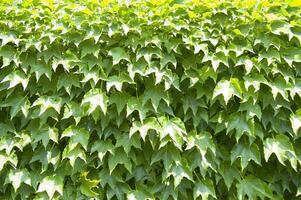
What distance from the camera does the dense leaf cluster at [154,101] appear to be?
2.79 metres

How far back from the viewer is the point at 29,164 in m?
2.95

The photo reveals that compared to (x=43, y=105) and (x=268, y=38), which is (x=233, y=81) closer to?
(x=268, y=38)

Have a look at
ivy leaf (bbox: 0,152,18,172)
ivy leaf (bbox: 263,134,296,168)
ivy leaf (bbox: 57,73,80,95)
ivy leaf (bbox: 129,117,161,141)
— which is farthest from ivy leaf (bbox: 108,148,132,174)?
ivy leaf (bbox: 263,134,296,168)

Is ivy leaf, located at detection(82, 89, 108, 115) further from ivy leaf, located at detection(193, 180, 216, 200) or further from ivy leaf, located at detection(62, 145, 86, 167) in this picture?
ivy leaf, located at detection(193, 180, 216, 200)

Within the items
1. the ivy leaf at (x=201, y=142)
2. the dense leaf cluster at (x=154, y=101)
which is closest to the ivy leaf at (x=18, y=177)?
the dense leaf cluster at (x=154, y=101)

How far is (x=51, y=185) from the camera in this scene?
2830 millimetres

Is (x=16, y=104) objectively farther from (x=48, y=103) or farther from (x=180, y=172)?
(x=180, y=172)

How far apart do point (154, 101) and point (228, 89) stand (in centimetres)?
48

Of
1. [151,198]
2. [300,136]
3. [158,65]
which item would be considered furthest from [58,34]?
[300,136]

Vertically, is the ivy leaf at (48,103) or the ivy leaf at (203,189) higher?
the ivy leaf at (48,103)

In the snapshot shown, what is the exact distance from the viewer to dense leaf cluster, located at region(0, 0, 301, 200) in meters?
2.79

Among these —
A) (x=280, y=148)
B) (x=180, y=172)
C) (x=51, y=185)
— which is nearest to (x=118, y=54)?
(x=180, y=172)

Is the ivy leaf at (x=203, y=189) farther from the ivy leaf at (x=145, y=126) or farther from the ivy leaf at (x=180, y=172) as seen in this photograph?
the ivy leaf at (x=145, y=126)

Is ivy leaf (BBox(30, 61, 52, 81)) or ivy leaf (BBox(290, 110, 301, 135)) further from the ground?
ivy leaf (BBox(30, 61, 52, 81))
